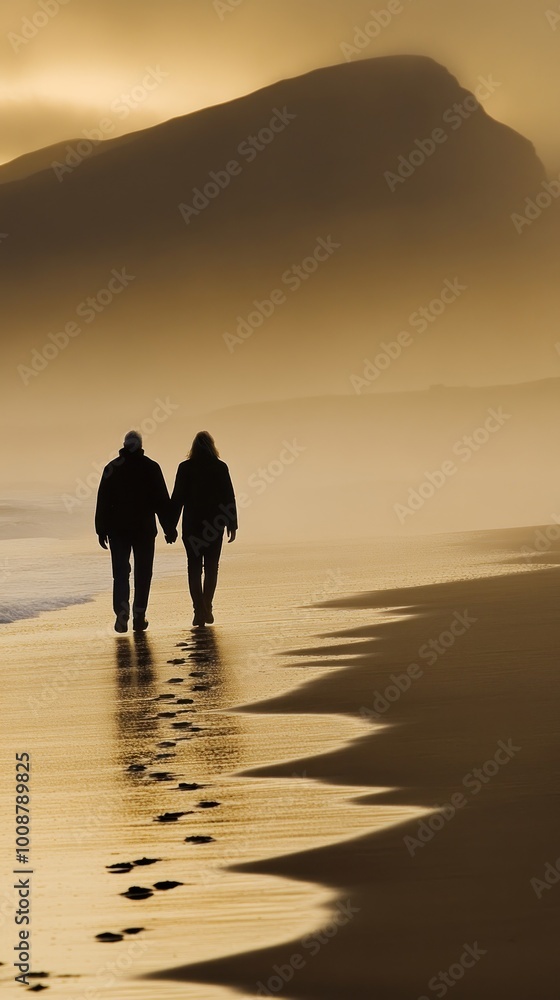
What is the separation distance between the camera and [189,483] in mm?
16078

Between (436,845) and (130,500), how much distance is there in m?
9.48

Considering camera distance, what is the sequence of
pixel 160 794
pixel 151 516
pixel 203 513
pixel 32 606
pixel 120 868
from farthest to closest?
1. pixel 32 606
2. pixel 203 513
3. pixel 151 516
4. pixel 160 794
5. pixel 120 868

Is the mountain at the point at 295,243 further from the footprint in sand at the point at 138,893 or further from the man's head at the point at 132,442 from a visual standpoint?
the footprint in sand at the point at 138,893

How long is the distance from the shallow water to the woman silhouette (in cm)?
38

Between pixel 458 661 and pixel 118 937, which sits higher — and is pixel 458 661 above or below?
above

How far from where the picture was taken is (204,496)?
16031 millimetres

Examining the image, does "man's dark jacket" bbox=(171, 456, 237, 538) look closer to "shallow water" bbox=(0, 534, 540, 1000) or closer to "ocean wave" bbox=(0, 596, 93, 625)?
"shallow water" bbox=(0, 534, 540, 1000)

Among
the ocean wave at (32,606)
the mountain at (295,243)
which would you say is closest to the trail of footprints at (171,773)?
the ocean wave at (32,606)

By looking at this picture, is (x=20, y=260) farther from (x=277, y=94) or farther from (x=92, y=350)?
(x=277, y=94)

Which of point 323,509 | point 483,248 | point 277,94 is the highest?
point 277,94

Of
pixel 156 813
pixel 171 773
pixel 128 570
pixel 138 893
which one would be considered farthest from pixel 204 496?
pixel 138 893

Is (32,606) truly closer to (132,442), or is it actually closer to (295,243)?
(132,442)

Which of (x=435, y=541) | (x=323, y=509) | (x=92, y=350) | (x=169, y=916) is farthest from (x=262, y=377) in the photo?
(x=169, y=916)

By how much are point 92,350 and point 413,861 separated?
182275 millimetres
